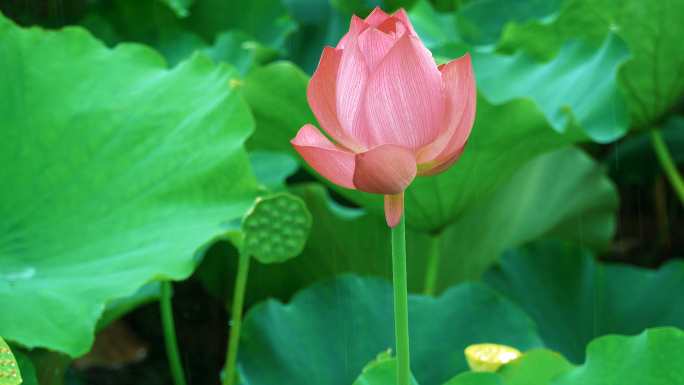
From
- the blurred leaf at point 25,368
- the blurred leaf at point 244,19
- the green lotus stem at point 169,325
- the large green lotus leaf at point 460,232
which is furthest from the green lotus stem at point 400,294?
the blurred leaf at point 244,19

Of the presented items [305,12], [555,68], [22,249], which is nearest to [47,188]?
[22,249]

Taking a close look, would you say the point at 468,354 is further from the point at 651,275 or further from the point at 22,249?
the point at 651,275

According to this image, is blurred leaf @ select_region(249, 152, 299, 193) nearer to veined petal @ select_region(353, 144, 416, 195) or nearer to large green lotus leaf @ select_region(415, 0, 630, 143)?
large green lotus leaf @ select_region(415, 0, 630, 143)

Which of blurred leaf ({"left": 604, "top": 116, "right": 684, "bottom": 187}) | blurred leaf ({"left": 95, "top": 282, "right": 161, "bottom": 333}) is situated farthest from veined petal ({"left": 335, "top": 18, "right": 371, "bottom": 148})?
blurred leaf ({"left": 604, "top": 116, "right": 684, "bottom": 187})

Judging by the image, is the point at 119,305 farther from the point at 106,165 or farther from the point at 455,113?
the point at 455,113

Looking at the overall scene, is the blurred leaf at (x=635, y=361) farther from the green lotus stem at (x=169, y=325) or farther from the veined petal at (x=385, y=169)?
the green lotus stem at (x=169, y=325)

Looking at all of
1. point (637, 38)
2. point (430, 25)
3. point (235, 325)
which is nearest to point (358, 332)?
point (235, 325)
